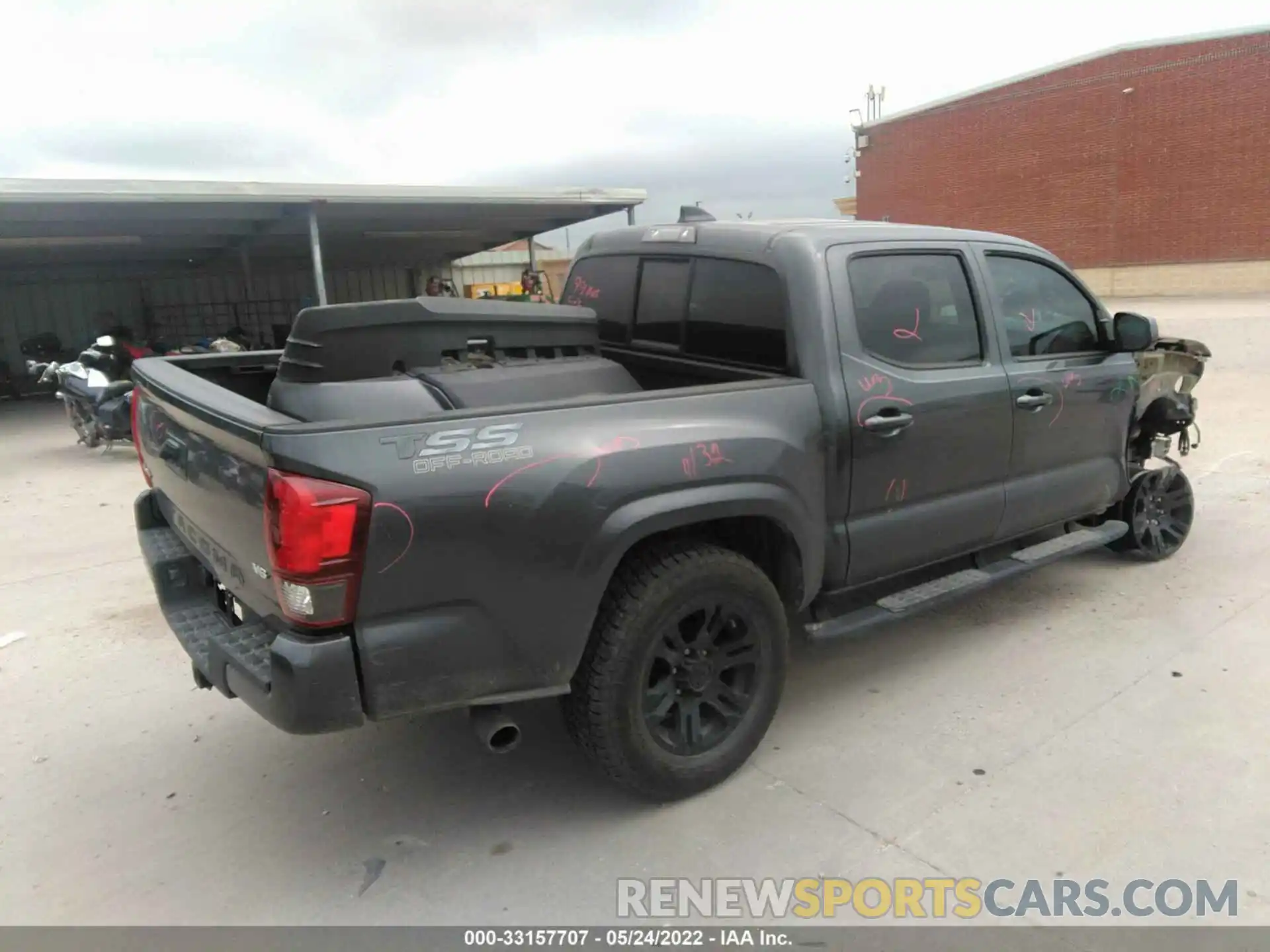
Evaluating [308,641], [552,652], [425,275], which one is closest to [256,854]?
[308,641]

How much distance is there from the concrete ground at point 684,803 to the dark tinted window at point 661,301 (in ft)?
5.57

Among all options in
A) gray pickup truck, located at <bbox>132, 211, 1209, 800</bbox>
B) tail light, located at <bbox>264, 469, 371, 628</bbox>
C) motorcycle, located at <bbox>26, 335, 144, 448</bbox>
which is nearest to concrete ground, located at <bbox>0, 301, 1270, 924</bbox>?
gray pickup truck, located at <bbox>132, 211, 1209, 800</bbox>

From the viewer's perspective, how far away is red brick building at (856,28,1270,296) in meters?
25.9

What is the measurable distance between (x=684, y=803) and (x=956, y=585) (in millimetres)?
1608

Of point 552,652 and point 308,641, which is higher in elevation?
point 308,641

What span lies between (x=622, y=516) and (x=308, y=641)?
3.15 feet

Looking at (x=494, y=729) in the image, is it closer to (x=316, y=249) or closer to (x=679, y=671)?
(x=679, y=671)

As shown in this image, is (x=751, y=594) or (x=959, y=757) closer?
(x=751, y=594)

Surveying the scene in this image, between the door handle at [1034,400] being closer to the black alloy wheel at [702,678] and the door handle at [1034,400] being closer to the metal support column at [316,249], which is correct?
the black alloy wheel at [702,678]

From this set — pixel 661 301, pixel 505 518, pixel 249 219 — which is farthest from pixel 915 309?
pixel 249 219

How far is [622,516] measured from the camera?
107 inches

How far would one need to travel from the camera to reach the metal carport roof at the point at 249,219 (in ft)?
38.0

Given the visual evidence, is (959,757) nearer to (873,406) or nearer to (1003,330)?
(873,406)

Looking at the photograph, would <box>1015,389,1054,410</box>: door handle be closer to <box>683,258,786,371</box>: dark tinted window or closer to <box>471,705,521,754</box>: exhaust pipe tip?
<box>683,258,786,371</box>: dark tinted window
